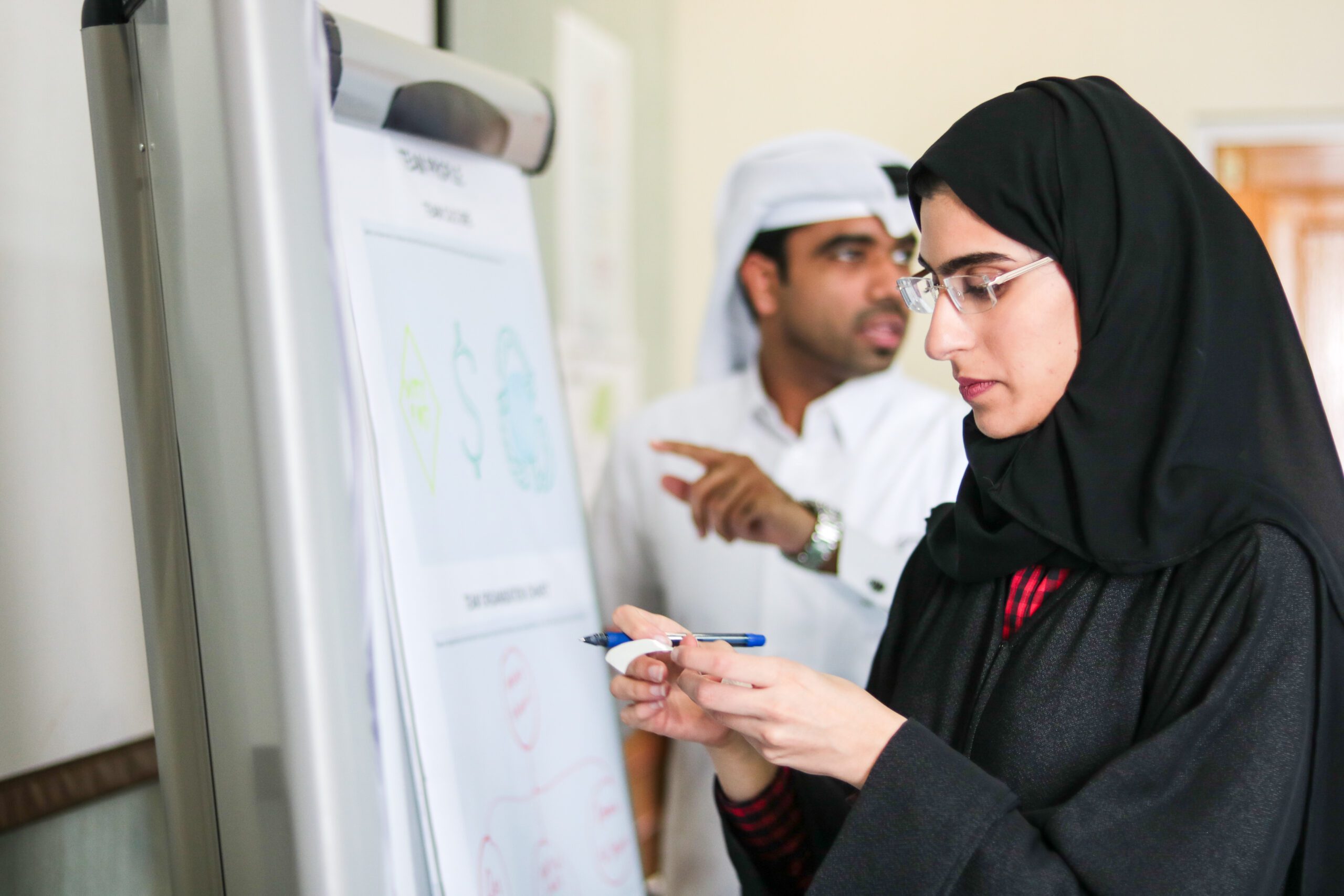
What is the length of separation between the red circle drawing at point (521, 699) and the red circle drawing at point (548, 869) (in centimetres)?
12

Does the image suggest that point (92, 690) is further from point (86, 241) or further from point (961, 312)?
point (961, 312)

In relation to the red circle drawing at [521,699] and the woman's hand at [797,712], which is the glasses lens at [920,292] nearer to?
the woman's hand at [797,712]

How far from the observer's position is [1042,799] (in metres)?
0.90

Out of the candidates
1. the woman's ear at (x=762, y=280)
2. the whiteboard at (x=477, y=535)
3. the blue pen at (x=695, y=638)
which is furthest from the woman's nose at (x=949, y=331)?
the woman's ear at (x=762, y=280)

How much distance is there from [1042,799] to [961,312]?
0.43 meters

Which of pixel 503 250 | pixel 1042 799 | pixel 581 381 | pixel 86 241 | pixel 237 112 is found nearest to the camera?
pixel 237 112

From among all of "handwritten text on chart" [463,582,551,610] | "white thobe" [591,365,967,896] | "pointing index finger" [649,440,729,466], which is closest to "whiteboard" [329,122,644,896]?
"handwritten text on chart" [463,582,551,610]

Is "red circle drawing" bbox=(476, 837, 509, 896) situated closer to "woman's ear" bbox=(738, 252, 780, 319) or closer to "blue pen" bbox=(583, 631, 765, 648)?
"blue pen" bbox=(583, 631, 765, 648)

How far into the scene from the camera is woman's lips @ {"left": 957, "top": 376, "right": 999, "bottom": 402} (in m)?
0.96

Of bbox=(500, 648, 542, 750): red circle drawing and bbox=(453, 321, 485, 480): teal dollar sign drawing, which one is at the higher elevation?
bbox=(453, 321, 485, 480): teal dollar sign drawing

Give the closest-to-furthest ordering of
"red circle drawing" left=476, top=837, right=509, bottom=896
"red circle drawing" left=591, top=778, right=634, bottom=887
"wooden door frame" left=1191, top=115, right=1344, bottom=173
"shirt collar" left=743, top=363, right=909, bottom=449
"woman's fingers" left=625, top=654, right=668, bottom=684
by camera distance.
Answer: "woman's fingers" left=625, top=654, right=668, bottom=684 < "red circle drawing" left=476, top=837, right=509, bottom=896 < "red circle drawing" left=591, top=778, right=634, bottom=887 < "shirt collar" left=743, top=363, right=909, bottom=449 < "wooden door frame" left=1191, top=115, right=1344, bottom=173

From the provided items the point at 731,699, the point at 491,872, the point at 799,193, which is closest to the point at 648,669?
the point at 731,699

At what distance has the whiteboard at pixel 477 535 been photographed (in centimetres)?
115

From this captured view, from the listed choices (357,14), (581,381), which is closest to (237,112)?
(357,14)
